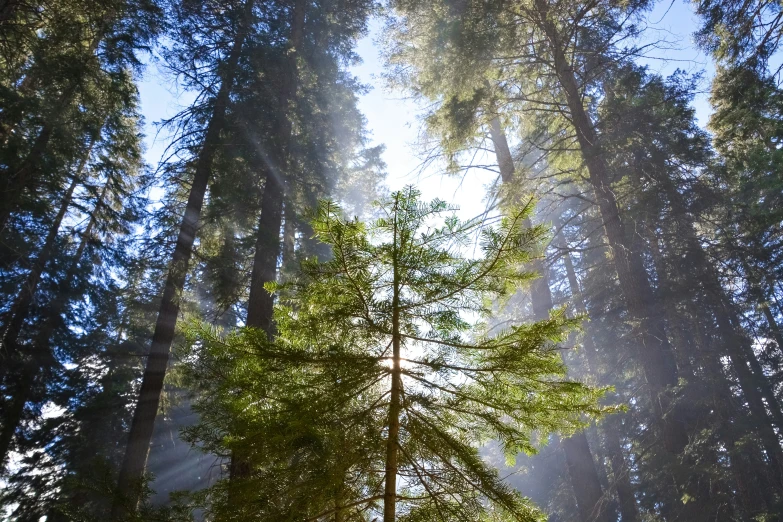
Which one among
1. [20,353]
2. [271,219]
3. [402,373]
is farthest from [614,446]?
[20,353]

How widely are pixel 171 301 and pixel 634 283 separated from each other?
29.0 ft

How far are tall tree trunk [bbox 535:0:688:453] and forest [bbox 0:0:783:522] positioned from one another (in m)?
0.06

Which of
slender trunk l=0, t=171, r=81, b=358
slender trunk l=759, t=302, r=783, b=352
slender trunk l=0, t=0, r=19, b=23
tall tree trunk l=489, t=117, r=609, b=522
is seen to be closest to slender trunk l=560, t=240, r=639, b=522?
tall tree trunk l=489, t=117, r=609, b=522

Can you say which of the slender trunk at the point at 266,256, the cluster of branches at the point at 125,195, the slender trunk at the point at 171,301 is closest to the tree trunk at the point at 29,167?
the cluster of branches at the point at 125,195

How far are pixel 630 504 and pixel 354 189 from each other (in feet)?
54.3

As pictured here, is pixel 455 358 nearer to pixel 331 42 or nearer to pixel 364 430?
pixel 364 430

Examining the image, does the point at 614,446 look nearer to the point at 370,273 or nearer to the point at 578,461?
the point at 578,461

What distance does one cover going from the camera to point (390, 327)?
2848 mm

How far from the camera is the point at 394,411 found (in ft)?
9.09

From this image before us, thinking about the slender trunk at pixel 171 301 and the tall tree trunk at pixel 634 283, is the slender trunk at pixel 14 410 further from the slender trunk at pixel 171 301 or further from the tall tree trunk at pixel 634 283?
the tall tree trunk at pixel 634 283

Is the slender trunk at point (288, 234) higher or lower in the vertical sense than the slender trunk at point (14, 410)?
higher

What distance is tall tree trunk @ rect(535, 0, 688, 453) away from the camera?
25.0 ft

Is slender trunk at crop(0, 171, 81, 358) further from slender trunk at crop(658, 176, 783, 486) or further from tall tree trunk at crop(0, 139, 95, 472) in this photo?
slender trunk at crop(658, 176, 783, 486)

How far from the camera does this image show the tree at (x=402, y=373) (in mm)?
2582
